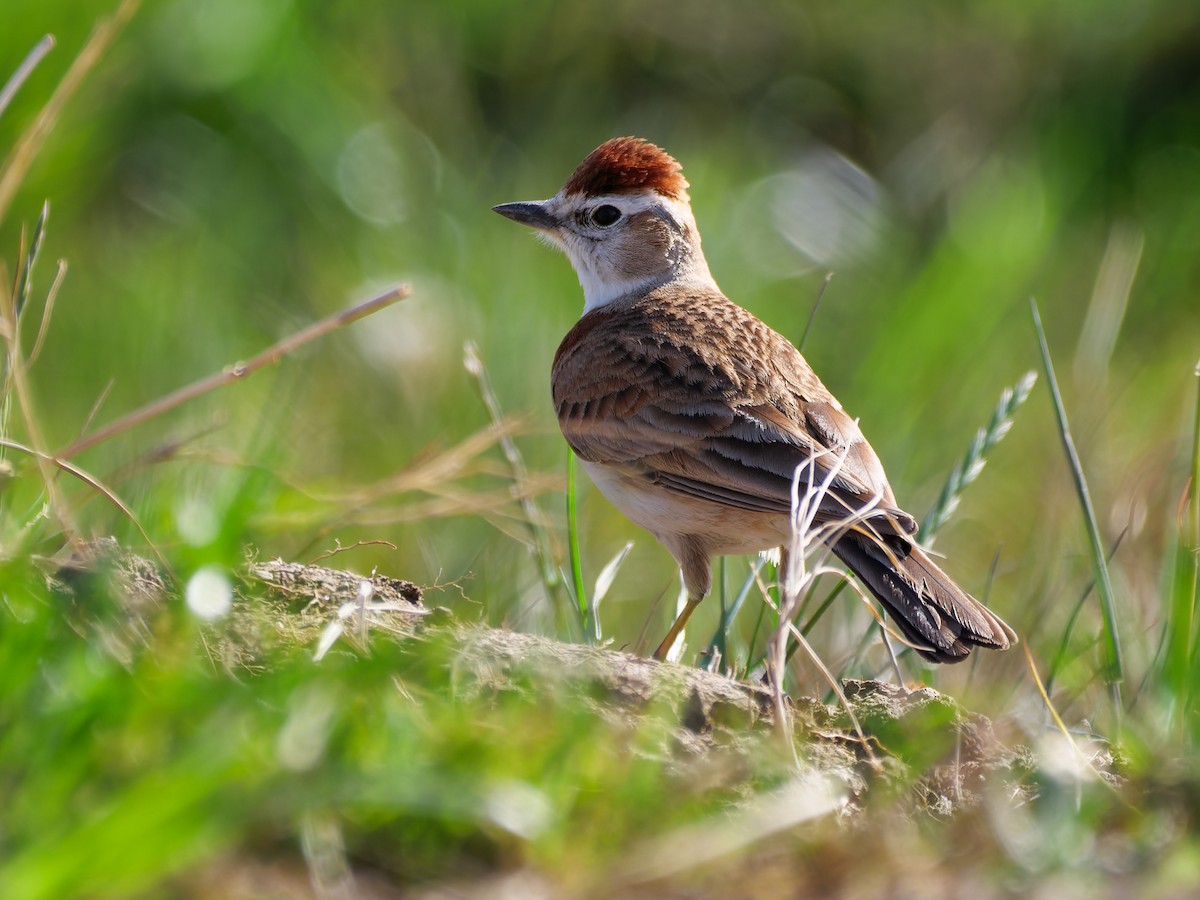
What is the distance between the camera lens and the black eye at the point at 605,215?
588 centimetres

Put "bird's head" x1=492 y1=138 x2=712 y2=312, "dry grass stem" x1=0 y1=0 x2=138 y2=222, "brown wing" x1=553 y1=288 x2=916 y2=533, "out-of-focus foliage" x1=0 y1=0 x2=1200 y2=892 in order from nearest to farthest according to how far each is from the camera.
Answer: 1. "dry grass stem" x1=0 y1=0 x2=138 y2=222
2. "brown wing" x1=553 y1=288 x2=916 y2=533
3. "bird's head" x1=492 y1=138 x2=712 y2=312
4. "out-of-focus foliage" x1=0 y1=0 x2=1200 y2=892

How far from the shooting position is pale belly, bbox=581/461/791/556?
4.32m

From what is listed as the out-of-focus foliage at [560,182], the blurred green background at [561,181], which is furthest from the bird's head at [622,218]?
the out-of-focus foliage at [560,182]

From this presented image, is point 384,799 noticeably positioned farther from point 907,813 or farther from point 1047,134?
point 1047,134

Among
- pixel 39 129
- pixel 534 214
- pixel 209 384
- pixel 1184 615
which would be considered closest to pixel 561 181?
pixel 534 214

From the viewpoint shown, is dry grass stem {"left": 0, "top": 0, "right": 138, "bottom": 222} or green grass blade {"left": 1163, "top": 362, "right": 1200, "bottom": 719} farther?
dry grass stem {"left": 0, "top": 0, "right": 138, "bottom": 222}

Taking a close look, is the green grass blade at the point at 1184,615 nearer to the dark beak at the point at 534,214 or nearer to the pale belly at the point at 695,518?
the pale belly at the point at 695,518

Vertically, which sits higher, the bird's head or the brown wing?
the bird's head

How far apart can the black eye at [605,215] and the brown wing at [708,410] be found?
0.55 meters

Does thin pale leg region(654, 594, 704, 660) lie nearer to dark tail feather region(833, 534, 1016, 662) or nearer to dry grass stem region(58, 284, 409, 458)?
dark tail feather region(833, 534, 1016, 662)

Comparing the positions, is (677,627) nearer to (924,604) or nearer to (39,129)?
(924,604)

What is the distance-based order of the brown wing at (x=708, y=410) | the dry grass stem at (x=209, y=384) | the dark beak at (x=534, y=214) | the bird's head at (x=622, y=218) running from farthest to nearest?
the dark beak at (x=534, y=214) → the bird's head at (x=622, y=218) → the brown wing at (x=708, y=410) → the dry grass stem at (x=209, y=384)

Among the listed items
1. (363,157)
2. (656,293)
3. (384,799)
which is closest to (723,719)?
(384,799)

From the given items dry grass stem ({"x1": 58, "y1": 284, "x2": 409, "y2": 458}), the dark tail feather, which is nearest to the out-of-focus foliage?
the dark tail feather
